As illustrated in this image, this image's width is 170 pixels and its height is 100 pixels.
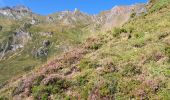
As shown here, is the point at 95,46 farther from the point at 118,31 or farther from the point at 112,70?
the point at 112,70

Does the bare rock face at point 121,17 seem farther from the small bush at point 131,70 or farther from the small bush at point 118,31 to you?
the small bush at point 131,70

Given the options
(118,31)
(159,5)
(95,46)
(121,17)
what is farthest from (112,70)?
(121,17)

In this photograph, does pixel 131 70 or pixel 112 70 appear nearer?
pixel 131 70

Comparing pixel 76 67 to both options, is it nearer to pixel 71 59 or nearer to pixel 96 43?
pixel 71 59

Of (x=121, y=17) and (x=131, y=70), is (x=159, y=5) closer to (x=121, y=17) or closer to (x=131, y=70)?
(x=131, y=70)

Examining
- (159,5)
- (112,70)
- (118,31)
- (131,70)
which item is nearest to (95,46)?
(118,31)

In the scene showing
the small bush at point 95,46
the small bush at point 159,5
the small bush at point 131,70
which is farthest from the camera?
the small bush at point 159,5

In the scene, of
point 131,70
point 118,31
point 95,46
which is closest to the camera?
point 131,70

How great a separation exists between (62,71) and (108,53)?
3455 mm

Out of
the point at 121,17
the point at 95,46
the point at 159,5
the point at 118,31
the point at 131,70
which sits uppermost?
the point at 159,5

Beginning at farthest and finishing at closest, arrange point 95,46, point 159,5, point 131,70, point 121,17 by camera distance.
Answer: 1. point 121,17
2. point 159,5
3. point 95,46
4. point 131,70

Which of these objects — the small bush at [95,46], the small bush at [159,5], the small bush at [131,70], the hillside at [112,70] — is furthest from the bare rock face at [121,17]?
the small bush at [131,70]

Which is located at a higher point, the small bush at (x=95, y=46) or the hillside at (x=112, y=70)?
the small bush at (x=95, y=46)

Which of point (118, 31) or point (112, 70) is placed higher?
point (118, 31)
